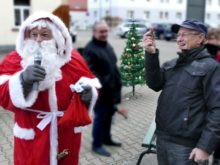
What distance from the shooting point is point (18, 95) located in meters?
2.45

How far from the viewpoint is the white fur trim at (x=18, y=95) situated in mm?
2432

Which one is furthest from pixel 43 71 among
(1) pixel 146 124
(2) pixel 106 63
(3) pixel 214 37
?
(1) pixel 146 124

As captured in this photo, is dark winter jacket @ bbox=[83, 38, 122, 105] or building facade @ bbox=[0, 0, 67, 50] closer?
dark winter jacket @ bbox=[83, 38, 122, 105]

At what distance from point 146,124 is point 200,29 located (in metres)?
4.00

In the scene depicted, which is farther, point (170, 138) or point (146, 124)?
point (146, 124)

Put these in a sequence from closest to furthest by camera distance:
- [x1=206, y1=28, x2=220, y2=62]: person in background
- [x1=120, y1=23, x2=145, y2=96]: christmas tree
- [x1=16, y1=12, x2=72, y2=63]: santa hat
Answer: [x1=16, y1=12, x2=72, y2=63]: santa hat
[x1=206, y1=28, x2=220, y2=62]: person in background
[x1=120, y1=23, x2=145, y2=96]: christmas tree

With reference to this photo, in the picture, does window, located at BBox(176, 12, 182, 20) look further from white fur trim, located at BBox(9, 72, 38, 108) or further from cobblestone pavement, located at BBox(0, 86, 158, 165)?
white fur trim, located at BBox(9, 72, 38, 108)

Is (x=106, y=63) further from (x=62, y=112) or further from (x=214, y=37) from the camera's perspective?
(x=62, y=112)

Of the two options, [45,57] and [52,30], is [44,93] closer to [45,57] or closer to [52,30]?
[45,57]

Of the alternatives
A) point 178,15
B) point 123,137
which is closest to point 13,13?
point 123,137

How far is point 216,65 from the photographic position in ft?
8.11

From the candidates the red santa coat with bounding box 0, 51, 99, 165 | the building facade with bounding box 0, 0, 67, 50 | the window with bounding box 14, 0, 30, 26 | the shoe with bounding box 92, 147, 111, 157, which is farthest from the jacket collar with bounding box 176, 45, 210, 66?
the window with bounding box 14, 0, 30, 26

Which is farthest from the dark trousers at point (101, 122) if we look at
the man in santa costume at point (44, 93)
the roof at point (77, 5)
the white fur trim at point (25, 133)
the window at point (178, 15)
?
the window at point (178, 15)

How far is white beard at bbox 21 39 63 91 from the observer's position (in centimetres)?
248
